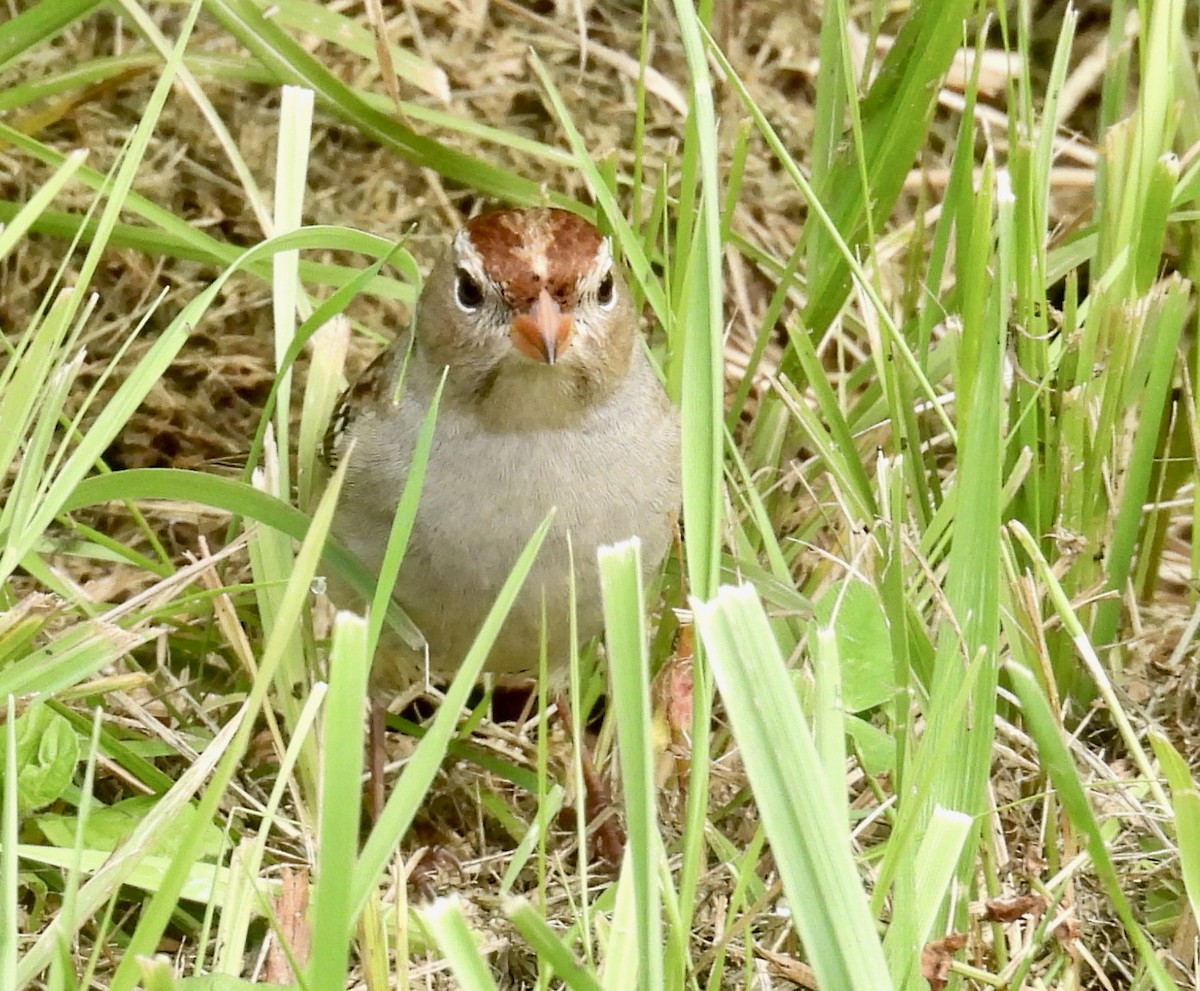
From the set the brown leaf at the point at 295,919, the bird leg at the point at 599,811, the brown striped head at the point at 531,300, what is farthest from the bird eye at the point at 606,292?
the brown leaf at the point at 295,919

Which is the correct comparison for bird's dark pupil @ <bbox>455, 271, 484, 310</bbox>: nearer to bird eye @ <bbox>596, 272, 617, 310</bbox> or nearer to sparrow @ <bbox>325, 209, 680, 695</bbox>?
sparrow @ <bbox>325, 209, 680, 695</bbox>

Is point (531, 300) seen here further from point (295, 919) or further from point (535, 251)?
point (295, 919)

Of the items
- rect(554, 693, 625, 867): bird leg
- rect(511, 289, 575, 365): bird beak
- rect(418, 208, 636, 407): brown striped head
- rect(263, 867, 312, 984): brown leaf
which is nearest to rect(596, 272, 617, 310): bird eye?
rect(418, 208, 636, 407): brown striped head

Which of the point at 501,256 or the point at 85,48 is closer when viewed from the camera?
the point at 501,256

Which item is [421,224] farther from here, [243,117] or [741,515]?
[741,515]

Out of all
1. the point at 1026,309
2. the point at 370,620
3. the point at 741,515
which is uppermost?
the point at 1026,309

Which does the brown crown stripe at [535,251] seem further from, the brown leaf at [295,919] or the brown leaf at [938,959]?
the brown leaf at [938,959]

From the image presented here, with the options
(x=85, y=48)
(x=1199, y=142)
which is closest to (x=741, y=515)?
(x=1199, y=142)
